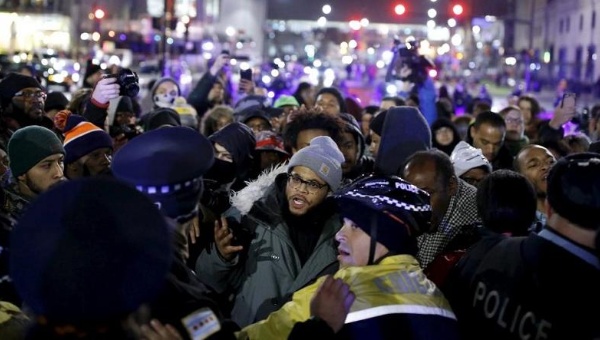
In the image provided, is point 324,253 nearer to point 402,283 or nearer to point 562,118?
point 402,283

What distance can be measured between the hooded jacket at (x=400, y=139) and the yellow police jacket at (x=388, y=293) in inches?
123

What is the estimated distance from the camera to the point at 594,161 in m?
3.11

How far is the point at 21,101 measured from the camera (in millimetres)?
8008

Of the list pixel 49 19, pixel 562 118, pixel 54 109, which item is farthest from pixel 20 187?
pixel 49 19

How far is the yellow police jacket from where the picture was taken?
9.81 ft

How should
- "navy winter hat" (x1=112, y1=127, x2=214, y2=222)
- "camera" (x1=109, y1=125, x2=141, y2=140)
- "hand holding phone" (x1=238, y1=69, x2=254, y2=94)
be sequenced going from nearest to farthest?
"navy winter hat" (x1=112, y1=127, x2=214, y2=222) → "camera" (x1=109, y1=125, x2=141, y2=140) → "hand holding phone" (x1=238, y1=69, x2=254, y2=94)

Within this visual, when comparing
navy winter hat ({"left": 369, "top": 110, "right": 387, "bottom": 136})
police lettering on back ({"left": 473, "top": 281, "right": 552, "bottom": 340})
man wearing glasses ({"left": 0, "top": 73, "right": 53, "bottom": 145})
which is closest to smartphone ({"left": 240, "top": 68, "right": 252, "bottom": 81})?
man wearing glasses ({"left": 0, "top": 73, "right": 53, "bottom": 145})

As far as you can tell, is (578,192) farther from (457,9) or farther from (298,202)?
(457,9)

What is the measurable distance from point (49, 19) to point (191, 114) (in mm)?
67273

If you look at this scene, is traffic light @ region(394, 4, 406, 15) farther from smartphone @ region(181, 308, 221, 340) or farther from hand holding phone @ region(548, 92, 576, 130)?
smartphone @ region(181, 308, 221, 340)

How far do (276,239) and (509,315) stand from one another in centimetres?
169

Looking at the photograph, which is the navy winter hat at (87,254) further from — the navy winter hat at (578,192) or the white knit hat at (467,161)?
the white knit hat at (467,161)

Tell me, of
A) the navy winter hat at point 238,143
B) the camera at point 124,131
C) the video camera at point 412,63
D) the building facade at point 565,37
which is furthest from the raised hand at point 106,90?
the building facade at point 565,37

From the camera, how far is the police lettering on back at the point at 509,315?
9.87 ft
